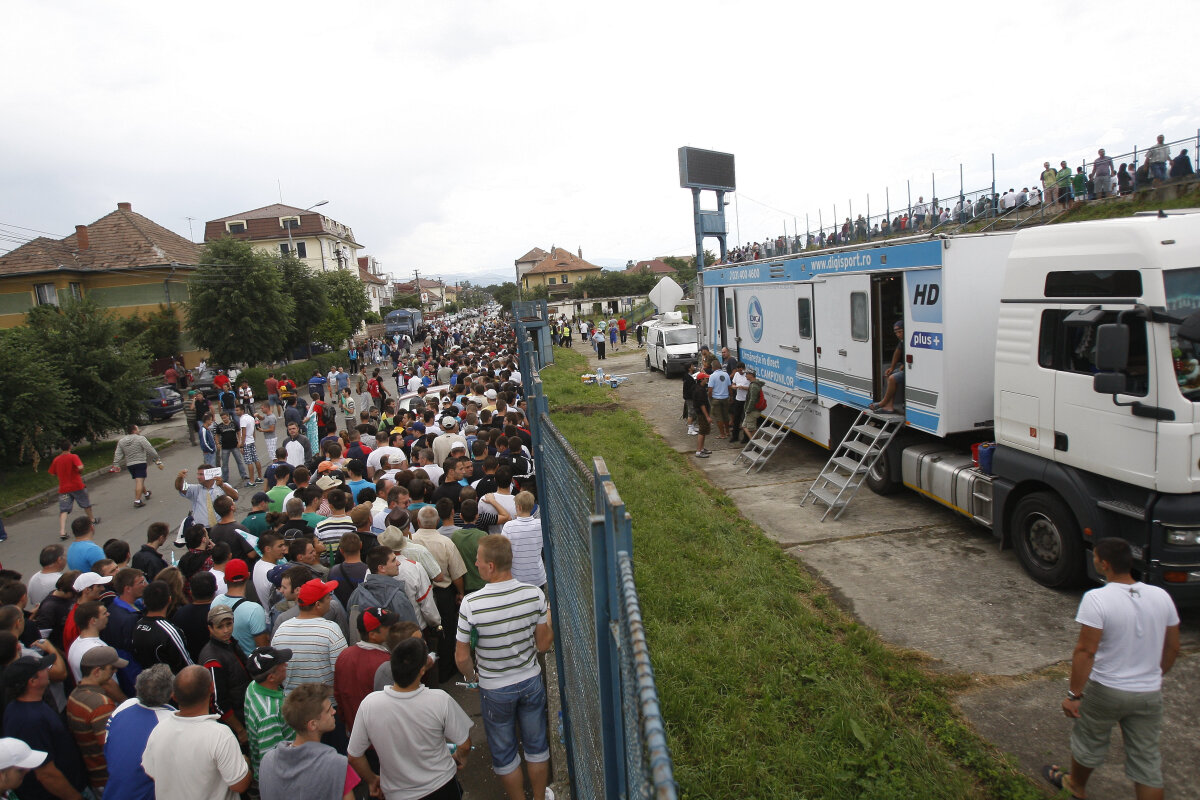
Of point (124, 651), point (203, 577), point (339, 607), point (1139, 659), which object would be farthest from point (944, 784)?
point (124, 651)

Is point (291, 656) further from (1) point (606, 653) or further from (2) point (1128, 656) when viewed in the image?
(2) point (1128, 656)

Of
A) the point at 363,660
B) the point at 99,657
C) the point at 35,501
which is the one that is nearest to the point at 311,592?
the point at 363,660

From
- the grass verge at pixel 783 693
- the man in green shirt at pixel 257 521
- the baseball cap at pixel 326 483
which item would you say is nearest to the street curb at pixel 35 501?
the baseball cap at pixel 326 483

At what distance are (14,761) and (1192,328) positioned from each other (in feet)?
25.5

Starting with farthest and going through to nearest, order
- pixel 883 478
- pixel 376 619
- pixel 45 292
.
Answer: pixel 45 292, pixel 883 478, pixel 376 619

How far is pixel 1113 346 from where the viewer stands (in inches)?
208

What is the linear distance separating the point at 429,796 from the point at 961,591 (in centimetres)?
553

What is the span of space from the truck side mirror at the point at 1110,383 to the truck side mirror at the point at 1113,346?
107 millimetres

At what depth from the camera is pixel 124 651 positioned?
4.30 meters

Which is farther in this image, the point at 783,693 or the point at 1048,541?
the point at 1048,541

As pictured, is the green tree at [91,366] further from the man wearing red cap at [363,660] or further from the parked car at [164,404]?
the man wearing red cap at [363,660]

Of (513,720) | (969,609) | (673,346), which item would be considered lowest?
(969,609)

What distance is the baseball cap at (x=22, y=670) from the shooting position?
3475mm

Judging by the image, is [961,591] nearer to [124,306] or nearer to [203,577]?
[203,577]
